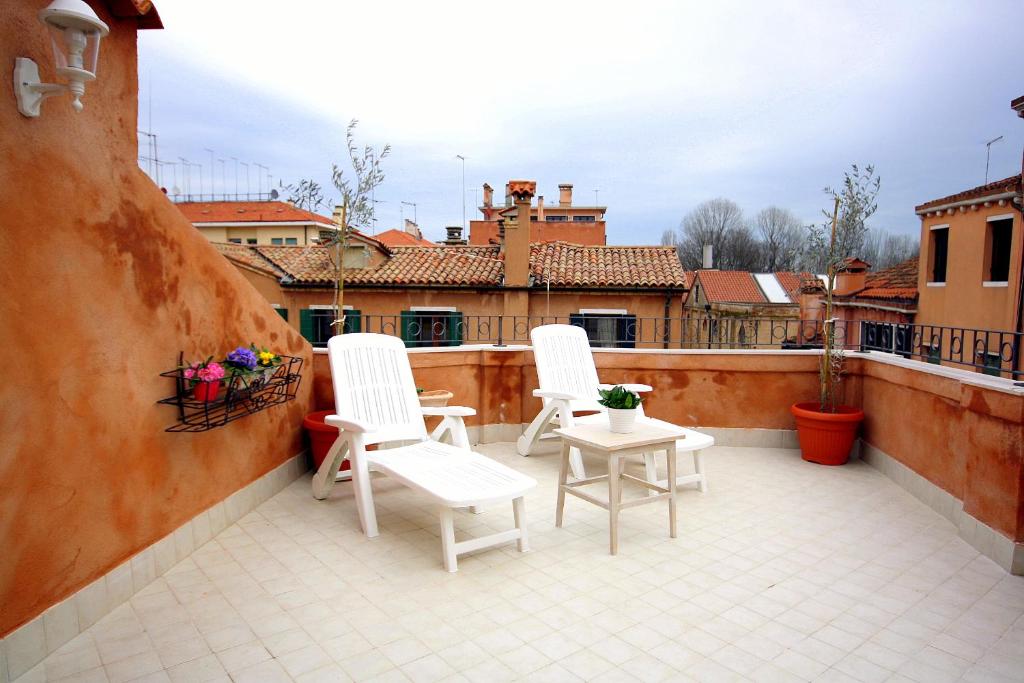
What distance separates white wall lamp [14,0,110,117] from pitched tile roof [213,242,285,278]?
12.0 metres

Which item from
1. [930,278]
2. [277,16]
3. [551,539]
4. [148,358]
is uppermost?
[277,16]

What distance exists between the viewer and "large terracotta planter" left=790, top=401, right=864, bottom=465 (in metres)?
4.99

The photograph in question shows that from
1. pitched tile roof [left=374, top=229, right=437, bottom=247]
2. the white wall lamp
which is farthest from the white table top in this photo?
pitched tile roof [left=374, top=229, right=437, bottom=247]

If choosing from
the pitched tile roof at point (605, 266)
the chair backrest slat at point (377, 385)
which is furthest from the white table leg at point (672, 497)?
the pitched tile roof at point (605, 266)

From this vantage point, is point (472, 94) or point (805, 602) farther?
point (472, 94)

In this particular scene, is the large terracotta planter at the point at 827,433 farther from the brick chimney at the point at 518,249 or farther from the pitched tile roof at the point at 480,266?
the brick chimney at the point at 518,249

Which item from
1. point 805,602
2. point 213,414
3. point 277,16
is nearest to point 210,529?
point 213,414

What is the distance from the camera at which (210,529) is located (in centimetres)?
339

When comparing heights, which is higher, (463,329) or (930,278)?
(930,278)

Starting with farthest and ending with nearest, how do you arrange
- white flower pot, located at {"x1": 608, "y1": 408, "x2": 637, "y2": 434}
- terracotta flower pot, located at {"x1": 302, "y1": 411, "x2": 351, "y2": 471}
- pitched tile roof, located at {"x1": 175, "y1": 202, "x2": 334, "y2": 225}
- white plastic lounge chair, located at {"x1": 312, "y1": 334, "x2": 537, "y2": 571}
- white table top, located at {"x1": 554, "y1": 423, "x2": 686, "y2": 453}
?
pitched tile roof, located at {"x1": 175, "y1": 202, "x2": 334, "y2": 225}
terracotta flower pot, located at {"x1": 302, "y1": 411, "x2": 351, "y2": 471}
white flower pot, located at {"x1": 608, "y1": 408, "x2": 637, "y2": 434}
white table top, located at {"x1": 554, "y1": 423, "x2": 686, "y2": 453}
white plastic lounge chair, located at {"x1": 312, "y1": 334, "x2": 537, "y2": 571}

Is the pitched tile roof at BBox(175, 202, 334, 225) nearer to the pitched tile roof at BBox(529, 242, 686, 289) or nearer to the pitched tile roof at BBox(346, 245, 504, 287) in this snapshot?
the pitched tile roof at BBox(346, 245, 504, 287)

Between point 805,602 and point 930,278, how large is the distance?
16790 mm

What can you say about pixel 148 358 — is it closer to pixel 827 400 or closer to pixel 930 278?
pixel 827 400

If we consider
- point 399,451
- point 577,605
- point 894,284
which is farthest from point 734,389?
point 894,284
